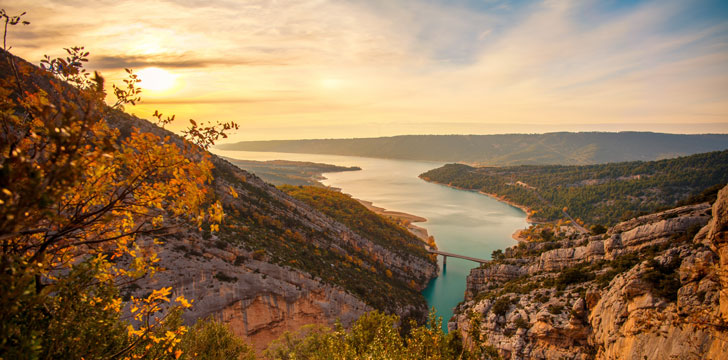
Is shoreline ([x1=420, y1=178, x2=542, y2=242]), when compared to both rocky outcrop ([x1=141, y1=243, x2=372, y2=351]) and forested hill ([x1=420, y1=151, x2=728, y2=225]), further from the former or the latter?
rocky outcrop ([x1=141, y1=243, x2=372, y2=351])

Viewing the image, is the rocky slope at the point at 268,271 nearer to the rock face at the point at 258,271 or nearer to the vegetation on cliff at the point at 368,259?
the rock face at the point at 258,271

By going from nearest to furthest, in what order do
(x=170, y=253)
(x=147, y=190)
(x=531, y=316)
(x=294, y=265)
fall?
(x=147, y=190) < (x=531, y=316) < (x=170, y=253) < (x=294, y=265)

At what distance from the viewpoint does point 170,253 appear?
19.7 metres

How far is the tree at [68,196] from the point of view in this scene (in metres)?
2.25

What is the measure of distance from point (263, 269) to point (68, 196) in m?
21.1

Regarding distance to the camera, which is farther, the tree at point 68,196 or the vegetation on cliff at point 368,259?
the vegetation on cliff at point 368,259

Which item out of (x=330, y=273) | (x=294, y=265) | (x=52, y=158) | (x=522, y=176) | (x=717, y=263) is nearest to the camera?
(x=52, y=158)

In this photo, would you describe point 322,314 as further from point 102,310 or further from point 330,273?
point 102,310

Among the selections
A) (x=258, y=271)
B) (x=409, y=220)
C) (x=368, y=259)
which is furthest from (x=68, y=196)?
(x=409, y=220)

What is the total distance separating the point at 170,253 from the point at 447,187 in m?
120

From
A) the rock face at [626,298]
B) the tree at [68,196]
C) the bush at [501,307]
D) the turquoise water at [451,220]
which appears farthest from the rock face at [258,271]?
the tree at [68,196]

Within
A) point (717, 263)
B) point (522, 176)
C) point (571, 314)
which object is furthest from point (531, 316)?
point (522, 176)

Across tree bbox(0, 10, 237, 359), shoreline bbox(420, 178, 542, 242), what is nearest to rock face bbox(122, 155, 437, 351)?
tree bbox(0, 10, 237, 359)

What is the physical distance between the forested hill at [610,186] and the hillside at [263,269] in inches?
1869
